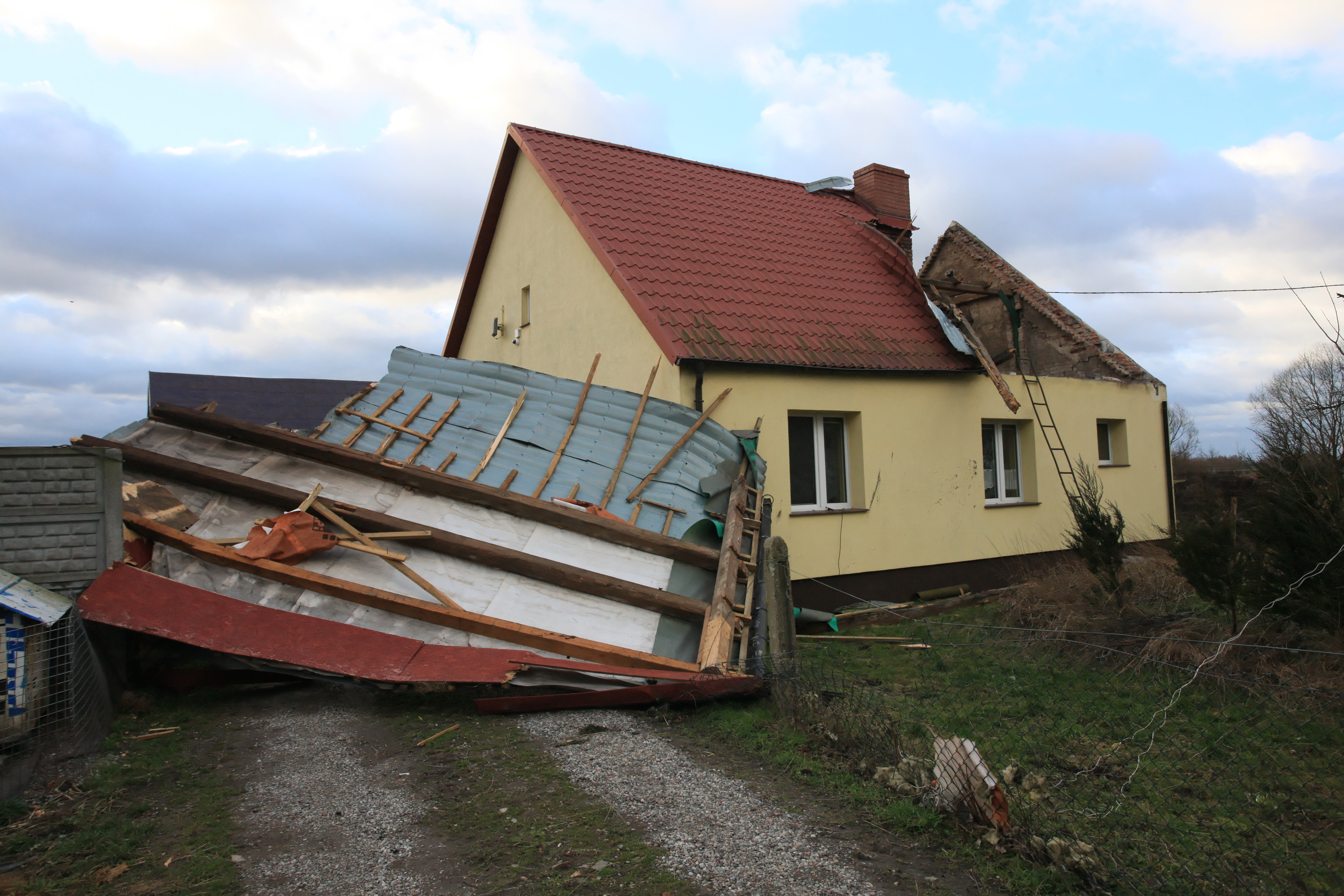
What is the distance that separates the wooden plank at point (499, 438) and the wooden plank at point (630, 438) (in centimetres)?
123

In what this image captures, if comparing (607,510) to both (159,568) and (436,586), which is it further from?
(159,568)

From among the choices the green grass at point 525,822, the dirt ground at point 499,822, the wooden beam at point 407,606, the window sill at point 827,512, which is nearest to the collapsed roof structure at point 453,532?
the wooden beam at point 407,606

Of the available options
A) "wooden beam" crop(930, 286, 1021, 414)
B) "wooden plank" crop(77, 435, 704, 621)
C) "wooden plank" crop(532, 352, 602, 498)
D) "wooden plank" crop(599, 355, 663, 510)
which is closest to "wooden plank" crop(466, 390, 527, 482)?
"wooden plank" crop(532, 352, 602, 498)

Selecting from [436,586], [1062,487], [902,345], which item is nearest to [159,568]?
[436,586]

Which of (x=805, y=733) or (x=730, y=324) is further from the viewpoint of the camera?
(x=730, y=324)

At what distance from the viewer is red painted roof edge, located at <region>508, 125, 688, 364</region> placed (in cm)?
870

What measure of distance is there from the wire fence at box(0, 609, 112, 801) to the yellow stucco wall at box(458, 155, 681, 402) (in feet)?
18.2

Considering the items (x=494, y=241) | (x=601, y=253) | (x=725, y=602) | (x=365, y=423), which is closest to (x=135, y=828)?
(x=725, y=602)

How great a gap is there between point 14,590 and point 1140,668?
25.3 ft

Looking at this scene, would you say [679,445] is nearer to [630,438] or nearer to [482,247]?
[630,438]

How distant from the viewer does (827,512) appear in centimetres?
962

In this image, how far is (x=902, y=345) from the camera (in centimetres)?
1058

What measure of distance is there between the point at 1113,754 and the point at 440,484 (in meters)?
5.63

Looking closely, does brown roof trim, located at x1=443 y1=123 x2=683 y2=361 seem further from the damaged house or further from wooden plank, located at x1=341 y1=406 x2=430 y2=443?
wooden plank, located at x1=341 y1=406 x2=430 y2=443
